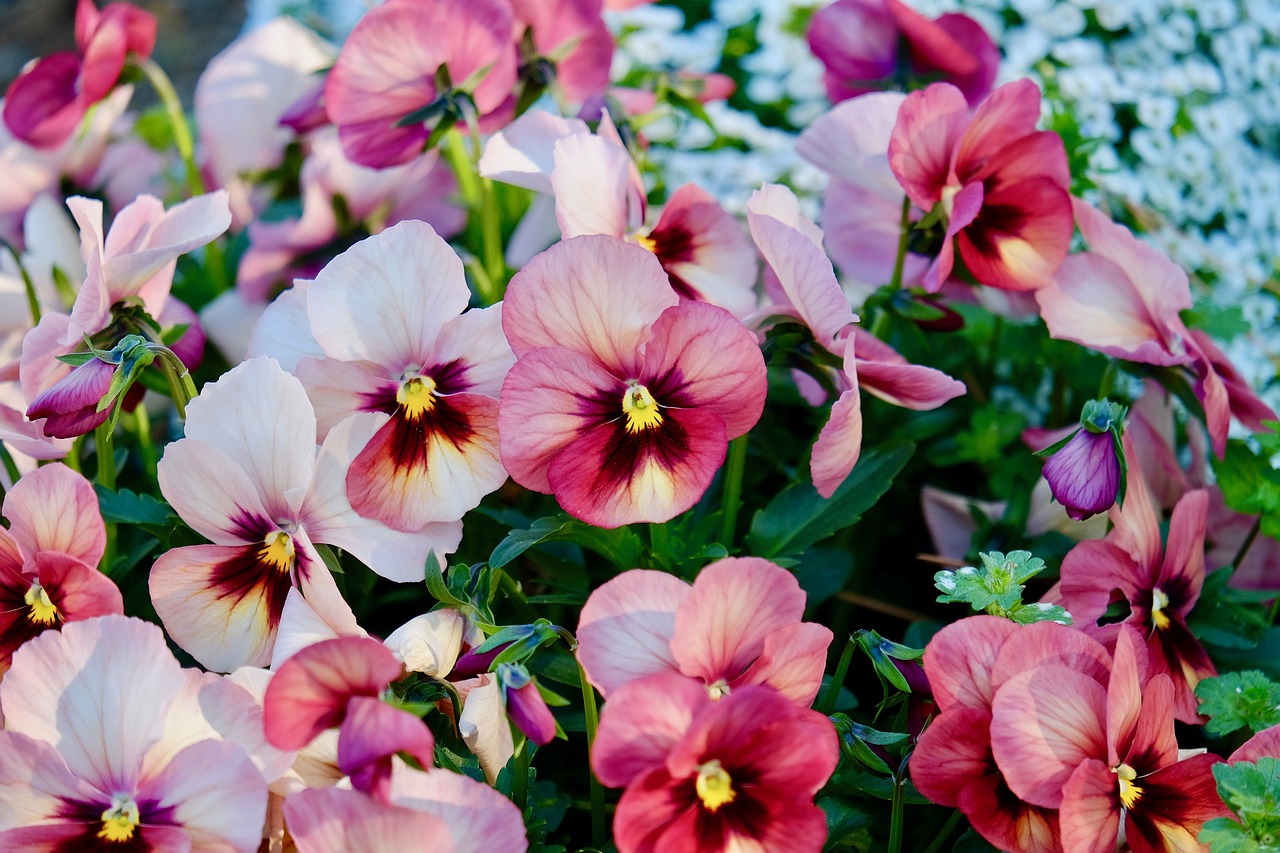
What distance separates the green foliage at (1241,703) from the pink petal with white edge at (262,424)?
0.57 m

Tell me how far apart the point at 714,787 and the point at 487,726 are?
13 centimetres

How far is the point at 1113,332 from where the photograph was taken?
0.90m

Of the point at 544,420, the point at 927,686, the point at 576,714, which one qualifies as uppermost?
the point at 544,420

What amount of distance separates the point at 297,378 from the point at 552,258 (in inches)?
6.9

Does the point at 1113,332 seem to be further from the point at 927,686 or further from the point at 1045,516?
the point at 927,686

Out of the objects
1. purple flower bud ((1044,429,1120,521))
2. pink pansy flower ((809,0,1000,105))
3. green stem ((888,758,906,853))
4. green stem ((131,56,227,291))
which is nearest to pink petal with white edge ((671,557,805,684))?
green stem ((888,758,906,853))

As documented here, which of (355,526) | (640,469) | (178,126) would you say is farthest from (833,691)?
(178,126)

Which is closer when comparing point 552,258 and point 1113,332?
point 552,258

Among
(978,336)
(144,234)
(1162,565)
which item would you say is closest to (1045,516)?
(1162,565)

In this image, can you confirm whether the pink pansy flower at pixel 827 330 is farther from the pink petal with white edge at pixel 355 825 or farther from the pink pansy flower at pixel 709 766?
the pink petal with white edge at pixel 355 825

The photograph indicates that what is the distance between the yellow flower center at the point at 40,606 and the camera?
0.71m

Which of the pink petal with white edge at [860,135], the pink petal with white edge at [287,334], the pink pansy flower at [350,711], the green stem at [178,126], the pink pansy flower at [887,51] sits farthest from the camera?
the green stem at [178,126]

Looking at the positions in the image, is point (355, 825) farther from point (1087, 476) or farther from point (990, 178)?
point (990, 178)

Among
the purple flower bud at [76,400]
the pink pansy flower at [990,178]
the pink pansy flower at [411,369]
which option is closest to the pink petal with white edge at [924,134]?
the pink pansy flower at [990,178]
